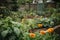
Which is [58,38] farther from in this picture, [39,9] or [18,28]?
[39,9]

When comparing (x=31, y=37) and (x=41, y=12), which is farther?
(x=41, y=12)

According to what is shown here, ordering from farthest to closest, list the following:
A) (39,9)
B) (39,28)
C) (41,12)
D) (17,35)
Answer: (39,9)
(41,12)
(39,28)
(17,35)

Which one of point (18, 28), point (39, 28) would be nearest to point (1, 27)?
point (18, 28)

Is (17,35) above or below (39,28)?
above

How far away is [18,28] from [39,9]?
25.3 ft

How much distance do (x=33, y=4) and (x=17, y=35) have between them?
8.53 metres

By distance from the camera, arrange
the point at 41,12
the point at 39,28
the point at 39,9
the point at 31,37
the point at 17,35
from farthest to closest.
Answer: the point at 39,9 → the point at 41,12 → the point at 39,28 → the point at 31,37 → the point at 17,35

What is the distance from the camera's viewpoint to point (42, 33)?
609 cm

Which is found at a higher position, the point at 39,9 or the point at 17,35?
the point at 17,35

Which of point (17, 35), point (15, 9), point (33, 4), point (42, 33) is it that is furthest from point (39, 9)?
point (17, 35)

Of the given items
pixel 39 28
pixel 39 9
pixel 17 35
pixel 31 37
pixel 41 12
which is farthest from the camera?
pixel 39 9

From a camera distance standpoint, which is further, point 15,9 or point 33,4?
point 33,4

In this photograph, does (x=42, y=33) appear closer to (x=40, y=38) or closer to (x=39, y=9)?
(x=40, y=38)

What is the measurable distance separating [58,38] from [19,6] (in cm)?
780
